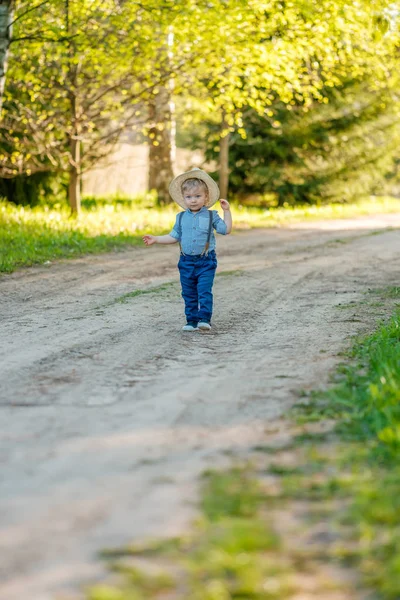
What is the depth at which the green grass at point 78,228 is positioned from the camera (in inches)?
468

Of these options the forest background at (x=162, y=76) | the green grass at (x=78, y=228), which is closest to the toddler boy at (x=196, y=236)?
the green grass at (x=78, y=228)

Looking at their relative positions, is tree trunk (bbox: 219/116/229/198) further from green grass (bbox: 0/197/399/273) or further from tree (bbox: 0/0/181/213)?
tree (bbox: 0/0/181/213)

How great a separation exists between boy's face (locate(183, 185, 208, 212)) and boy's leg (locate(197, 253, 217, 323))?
17.6 inches

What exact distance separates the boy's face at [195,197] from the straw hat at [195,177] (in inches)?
2.9

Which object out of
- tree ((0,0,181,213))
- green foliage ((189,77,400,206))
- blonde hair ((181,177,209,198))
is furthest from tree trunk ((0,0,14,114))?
green foliage ((189,77,400,206))

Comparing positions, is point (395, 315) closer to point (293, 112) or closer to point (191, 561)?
point (191, 561)

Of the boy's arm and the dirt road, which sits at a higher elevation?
the boy's arm

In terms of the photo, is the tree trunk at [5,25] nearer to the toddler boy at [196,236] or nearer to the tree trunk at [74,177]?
the tree trunk at [74,177]

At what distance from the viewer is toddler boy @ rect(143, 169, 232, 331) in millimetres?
7156

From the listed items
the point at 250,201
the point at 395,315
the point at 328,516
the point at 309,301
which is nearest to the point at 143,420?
the point at 328,516

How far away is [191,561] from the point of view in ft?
9.07

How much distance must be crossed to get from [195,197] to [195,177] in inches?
6.7

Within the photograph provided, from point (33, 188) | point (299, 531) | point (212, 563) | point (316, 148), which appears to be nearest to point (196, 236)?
point (299, 531)

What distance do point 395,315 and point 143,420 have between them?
12.0 ft
